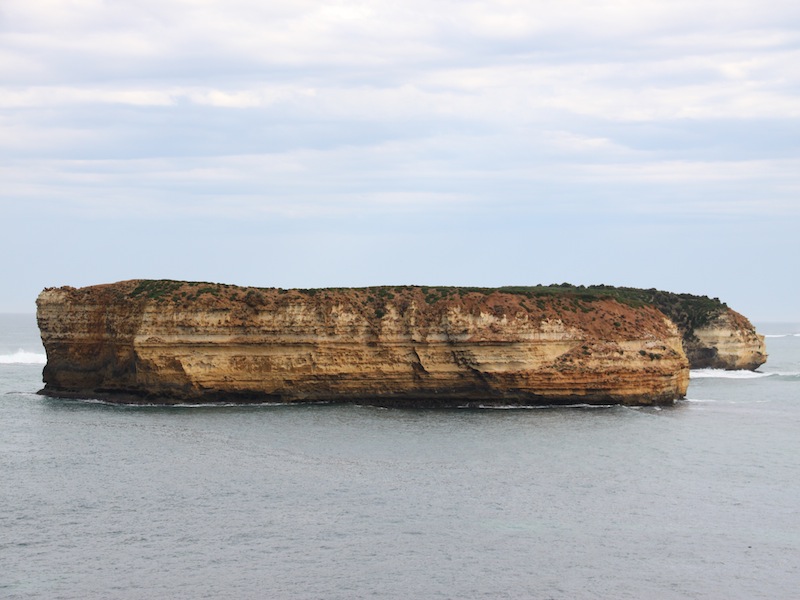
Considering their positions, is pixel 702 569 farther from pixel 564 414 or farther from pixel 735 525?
pixel 564 414

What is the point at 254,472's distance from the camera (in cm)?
3928

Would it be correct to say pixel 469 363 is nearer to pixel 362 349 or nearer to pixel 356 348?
pixel 362 349

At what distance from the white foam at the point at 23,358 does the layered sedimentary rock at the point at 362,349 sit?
166 ft

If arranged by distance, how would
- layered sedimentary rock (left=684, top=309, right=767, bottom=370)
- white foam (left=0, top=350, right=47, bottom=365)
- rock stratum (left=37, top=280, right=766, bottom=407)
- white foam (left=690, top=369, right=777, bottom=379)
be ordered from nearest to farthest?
rock stratum (left=37, top=280, right=766, bottom=407) < white foam (left=690, top=369, right=777, bottom=379) < layered sedimentary rock (left=684, top=309, right=767, bottom=370) < white foam (left=0, top=350, right=47, bottom=365)

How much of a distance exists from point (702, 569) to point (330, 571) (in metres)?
9.49

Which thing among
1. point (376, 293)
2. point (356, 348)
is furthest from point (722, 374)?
point (356, 348)

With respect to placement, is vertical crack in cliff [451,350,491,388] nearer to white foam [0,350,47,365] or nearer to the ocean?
the ocean

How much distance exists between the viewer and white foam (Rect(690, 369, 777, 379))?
90.9 m

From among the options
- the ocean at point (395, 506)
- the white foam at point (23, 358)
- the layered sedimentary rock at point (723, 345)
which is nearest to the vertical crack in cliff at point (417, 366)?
the ocean at point (395, 506)

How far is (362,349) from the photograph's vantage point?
60281mm

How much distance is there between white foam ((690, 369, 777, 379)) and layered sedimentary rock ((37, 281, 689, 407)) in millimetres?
31114

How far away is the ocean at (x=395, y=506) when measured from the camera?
26.4m

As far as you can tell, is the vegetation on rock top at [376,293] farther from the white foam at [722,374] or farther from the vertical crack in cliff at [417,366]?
the white foam at [722,374]

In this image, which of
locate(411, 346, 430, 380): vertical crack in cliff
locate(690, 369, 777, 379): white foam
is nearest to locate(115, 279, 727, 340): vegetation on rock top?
locate(411, 346, 430, 380): vertical crack in cliff
